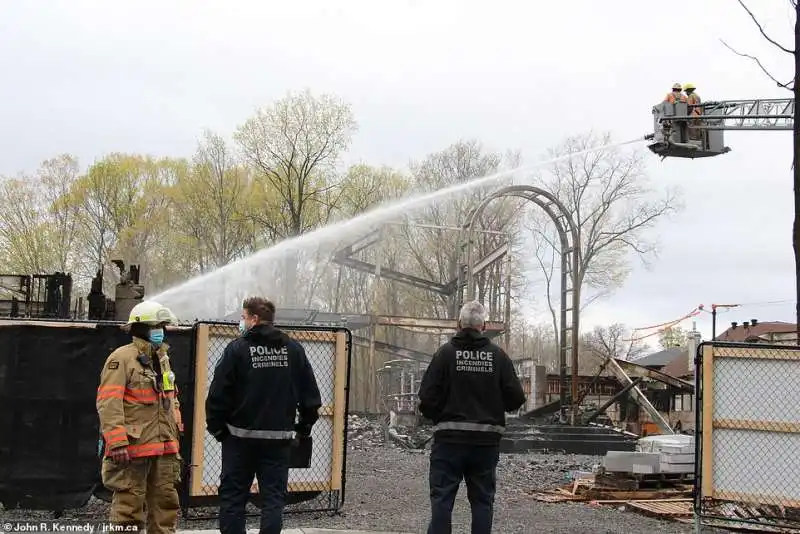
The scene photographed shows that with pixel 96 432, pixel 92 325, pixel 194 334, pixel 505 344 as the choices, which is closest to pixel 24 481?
pixel 96 432

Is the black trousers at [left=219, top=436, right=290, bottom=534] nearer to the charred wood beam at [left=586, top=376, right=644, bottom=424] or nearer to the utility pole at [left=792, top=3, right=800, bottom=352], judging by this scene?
the utility pole at [left=792, top=3, right=800, bottom=352]

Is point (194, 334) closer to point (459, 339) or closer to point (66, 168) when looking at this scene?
point (459, 339)

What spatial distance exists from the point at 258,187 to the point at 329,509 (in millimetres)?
33664

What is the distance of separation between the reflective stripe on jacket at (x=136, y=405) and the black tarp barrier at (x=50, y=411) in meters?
1.94

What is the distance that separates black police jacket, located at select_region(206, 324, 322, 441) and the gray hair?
47.0 inches

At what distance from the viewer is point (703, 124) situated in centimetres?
1570

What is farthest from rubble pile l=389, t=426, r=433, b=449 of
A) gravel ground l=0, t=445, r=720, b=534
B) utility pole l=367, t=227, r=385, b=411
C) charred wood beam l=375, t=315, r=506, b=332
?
utility pole l=367, t=227, r=385, b=411

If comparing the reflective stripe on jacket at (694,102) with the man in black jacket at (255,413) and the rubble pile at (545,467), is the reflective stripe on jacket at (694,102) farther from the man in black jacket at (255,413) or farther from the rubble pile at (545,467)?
the man in black jacket at (255,413)

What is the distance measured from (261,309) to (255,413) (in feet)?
2.20

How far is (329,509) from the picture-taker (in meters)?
7.96

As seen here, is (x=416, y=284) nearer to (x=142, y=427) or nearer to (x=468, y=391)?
(x=468, y=391)

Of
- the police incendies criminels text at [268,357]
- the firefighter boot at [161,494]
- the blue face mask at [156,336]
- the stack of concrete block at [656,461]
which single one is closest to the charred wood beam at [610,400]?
the stack of concrete block at [656,461]

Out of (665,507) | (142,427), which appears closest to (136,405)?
(142,427)

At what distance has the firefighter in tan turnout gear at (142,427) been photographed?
209 inches
